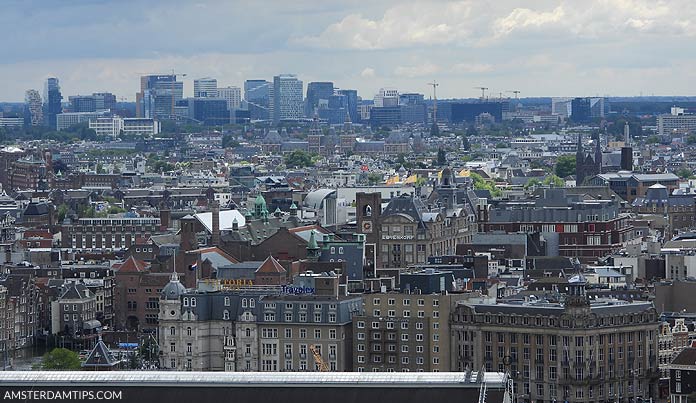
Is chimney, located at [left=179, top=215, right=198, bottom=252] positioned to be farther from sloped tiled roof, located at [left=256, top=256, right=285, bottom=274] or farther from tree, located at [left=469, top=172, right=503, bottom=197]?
tree, located at [left=469, top=172, right=503, bottom=197]

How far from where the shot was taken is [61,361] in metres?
85.8

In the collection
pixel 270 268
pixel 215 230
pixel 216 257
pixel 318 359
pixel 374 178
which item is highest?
pixel 215 230

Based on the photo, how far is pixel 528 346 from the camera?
77.6 m

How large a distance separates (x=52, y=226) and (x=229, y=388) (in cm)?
8348

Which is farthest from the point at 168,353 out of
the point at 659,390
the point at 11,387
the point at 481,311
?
the point at 11,387

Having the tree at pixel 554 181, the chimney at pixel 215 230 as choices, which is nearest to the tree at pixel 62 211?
the chimney at pixel 215 230

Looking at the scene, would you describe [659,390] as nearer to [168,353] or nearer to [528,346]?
[528,346]

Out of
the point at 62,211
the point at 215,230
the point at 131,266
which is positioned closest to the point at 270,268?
the point at 131,266

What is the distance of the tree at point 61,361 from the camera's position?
83938 millimetres

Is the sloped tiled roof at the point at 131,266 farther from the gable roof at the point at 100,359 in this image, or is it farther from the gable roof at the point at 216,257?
the gable roof at the point at 100,359

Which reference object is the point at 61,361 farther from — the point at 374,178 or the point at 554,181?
the point at 374,178

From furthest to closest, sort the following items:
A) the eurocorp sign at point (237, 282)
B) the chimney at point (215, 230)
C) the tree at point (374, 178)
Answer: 1. the tree at point (374, 178)
2. the chimney at point (215, 230)
3. the eurocorp sign at point (237, 282)

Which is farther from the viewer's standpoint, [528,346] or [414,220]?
[414,220]

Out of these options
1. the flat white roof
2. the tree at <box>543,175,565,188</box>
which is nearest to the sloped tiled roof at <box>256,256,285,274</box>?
the flat white roof
